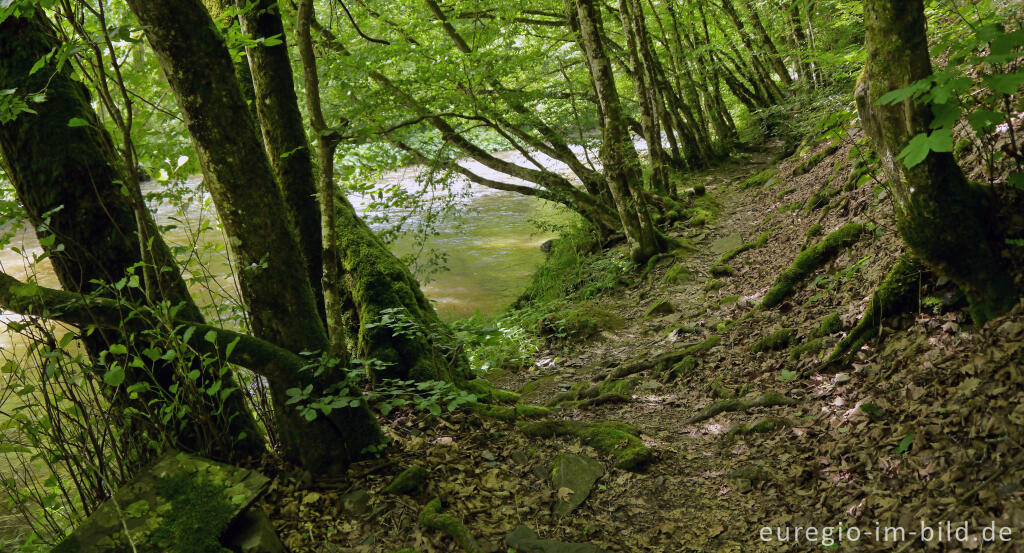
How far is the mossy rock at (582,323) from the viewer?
795cm

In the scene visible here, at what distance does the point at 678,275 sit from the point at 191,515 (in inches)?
289

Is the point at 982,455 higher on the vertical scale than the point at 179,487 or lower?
lower

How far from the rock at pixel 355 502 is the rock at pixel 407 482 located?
128 mm

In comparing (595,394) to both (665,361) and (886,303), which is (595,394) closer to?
(665,361)

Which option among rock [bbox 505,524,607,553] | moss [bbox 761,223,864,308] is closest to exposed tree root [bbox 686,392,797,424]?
moss [bbox 761,223,864,308]

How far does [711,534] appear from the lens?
3059 mm

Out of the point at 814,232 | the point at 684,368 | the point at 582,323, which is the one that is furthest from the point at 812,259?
the point at 582,323

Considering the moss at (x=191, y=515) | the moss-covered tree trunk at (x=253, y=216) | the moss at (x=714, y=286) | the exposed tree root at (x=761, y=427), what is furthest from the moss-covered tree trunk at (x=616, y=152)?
the moss at (x=191, y=515)

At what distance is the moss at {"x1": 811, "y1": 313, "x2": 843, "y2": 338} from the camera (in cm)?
444

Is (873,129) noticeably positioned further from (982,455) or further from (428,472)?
(428,472)

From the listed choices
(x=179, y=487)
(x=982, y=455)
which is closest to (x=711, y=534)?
(x=982, y=455)

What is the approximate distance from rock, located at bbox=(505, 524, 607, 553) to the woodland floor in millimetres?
83

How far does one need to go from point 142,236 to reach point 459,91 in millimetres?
6539

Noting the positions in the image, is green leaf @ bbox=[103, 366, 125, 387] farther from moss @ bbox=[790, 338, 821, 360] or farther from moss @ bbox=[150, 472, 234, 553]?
moss @ bbox=[790, 338, 821, 360]
